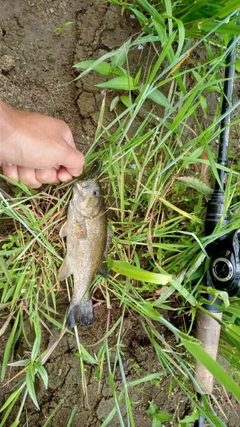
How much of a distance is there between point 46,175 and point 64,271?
47 cm

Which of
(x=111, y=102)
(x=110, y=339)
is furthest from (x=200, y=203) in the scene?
(x=110, y=339)

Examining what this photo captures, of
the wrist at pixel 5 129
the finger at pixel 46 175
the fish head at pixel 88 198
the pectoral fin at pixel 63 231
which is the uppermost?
the wrist at pixel 5 129

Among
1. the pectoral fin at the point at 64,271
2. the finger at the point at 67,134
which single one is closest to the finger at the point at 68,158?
the finger at the point at 67,134

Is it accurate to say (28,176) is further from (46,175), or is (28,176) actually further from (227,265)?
(227,265)

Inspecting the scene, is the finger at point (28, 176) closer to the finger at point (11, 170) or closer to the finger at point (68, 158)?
the finger at point (11, 170)

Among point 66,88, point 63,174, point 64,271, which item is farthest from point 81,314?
point 66,88

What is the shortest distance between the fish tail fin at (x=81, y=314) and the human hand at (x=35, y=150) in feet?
1.98

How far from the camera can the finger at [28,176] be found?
1782 mm

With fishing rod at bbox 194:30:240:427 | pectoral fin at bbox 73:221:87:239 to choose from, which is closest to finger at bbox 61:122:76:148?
pectoral fin at bbox 73:221:87:239

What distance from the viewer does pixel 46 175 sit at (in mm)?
1784

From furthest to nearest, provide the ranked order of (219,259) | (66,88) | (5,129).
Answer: (66,88) < (219,259) < (5,129)

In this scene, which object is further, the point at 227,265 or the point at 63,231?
the point at 63,231

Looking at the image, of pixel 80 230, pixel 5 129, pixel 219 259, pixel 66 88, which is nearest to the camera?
pixel 5 129

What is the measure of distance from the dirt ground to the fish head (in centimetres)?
32
